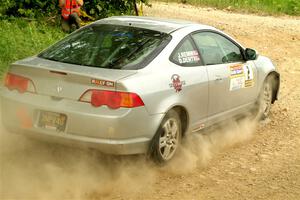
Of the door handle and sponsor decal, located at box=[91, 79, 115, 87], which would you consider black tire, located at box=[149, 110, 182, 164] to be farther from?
the door handle

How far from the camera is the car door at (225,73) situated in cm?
641

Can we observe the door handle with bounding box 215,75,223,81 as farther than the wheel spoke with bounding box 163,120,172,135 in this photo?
Yes

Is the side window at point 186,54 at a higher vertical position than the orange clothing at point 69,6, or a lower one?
higher

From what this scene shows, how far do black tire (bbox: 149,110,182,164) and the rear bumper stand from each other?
12 centimetres

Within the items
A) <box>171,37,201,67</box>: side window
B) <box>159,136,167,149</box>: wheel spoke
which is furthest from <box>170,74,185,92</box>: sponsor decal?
<box>159,136,167,149</box>: wheel spoke

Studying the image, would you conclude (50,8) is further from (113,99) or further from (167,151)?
(113,99)

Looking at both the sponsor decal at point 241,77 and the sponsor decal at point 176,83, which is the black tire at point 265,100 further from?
the sponsor decal at point 176,83

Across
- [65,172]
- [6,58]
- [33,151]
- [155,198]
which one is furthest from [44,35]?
[155,198]

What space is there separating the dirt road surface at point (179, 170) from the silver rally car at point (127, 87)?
0.30 m

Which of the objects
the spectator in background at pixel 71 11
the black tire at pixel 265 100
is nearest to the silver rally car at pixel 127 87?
the black tire at pixel 265 100

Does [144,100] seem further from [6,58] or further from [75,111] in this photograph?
[6,58]

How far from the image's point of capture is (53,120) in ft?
17.3

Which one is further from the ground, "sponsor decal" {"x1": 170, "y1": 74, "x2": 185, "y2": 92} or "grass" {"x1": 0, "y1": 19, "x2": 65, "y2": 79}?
"sponsor decal" {"x1": 170, "y1": 74, "x2": 185, "y2": 92}

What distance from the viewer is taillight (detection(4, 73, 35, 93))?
5503 mm
